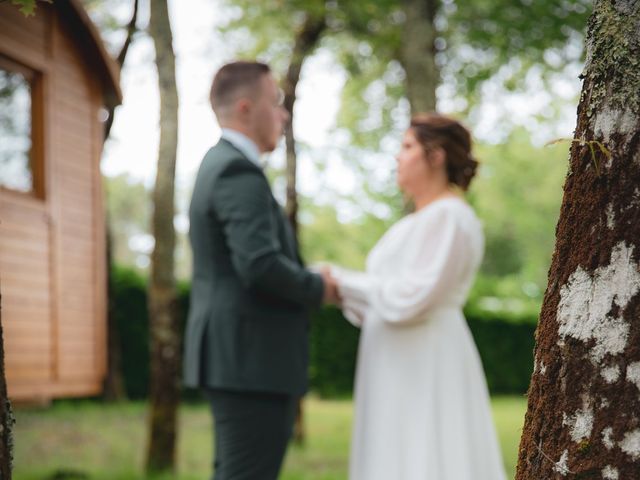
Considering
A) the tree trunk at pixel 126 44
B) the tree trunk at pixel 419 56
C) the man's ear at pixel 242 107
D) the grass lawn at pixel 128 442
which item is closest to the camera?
the man's ear at pixel 242 107

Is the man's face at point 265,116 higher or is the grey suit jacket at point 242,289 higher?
the man's face at point 265,116

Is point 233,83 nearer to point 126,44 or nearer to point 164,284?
point 164,284

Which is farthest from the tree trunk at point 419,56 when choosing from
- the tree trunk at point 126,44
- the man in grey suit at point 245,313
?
the man in grey suit at point 245,313

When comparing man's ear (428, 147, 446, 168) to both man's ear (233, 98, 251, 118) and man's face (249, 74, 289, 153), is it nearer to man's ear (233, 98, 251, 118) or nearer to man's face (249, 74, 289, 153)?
man's face (249, 74, 289, 153)

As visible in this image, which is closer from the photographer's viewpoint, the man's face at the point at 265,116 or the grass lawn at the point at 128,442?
the man's face at the point at 265,116

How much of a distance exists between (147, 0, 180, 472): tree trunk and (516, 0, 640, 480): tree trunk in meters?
5.83

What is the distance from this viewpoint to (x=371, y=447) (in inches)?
163

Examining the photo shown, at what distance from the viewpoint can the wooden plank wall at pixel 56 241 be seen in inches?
279

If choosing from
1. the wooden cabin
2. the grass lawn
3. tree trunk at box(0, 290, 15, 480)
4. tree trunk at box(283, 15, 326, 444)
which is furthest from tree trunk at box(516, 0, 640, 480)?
tree trunk at box(283, 15, 326, 444)

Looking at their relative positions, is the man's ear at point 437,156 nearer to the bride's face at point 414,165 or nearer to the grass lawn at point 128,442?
the bride's face at point 414,165

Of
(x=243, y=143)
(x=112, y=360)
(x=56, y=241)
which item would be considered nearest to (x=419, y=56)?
(x=56, y=241)

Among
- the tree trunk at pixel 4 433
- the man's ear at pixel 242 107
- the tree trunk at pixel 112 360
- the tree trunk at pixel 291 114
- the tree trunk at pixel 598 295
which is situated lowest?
the tree trunk at pixel 112 360

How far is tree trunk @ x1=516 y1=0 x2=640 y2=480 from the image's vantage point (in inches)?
62.3

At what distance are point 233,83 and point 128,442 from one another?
7950 millimetres
